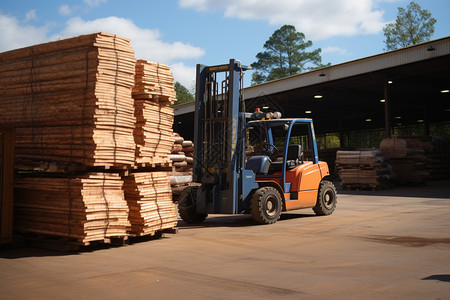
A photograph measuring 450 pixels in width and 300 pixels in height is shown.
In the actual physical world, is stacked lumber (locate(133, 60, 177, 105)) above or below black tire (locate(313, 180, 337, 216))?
above

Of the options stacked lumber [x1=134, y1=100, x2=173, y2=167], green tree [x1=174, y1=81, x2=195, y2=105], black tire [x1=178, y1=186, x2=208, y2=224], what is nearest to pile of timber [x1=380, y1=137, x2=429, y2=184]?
black tire [x1=178, y1=186, x2=208, y2=224]

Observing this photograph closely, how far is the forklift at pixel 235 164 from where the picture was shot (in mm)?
10148

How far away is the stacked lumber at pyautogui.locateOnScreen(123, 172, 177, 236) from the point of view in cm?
841

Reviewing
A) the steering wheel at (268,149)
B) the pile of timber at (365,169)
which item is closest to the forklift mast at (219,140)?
the steering wheel at (268,149)

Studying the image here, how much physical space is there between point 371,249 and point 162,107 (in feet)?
14.9

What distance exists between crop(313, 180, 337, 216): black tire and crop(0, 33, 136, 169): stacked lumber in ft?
18.5

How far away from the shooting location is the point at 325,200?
12.4m

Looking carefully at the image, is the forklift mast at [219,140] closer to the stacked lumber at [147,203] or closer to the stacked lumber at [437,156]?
the stacked lumber at [147,203]

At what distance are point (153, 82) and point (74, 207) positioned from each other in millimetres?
2743

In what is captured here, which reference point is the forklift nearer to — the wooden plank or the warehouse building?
the wooden plank

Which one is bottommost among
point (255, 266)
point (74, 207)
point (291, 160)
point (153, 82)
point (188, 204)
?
point (255, 266)

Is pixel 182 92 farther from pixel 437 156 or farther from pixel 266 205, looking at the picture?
pixel 266 205

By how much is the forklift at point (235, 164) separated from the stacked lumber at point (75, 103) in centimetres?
248

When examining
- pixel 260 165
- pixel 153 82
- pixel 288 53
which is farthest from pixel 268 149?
pixel 288 53
